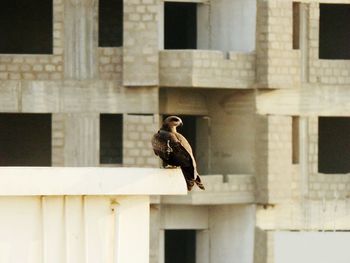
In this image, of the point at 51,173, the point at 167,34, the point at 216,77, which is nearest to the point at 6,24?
the point at 167,34

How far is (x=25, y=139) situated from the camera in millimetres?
31562

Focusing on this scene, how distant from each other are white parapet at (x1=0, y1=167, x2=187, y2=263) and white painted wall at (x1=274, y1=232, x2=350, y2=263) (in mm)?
15978

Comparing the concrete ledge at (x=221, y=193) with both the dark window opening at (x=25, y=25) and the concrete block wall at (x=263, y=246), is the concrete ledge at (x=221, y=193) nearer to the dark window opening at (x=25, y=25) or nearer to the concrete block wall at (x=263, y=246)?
the concrete block wall at (x=263, y=246)

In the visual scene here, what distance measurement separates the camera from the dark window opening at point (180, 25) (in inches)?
1200

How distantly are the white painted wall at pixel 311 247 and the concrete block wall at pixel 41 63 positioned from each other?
5.07m

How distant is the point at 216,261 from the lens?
29.2 meters

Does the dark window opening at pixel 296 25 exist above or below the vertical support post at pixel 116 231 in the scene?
above

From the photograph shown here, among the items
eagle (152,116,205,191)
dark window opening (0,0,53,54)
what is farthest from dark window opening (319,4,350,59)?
eagle (152,116,205,191)

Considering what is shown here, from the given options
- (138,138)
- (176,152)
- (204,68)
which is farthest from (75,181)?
(204,68)

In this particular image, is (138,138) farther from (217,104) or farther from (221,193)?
(217,104)

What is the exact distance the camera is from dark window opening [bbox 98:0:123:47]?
3045 cm

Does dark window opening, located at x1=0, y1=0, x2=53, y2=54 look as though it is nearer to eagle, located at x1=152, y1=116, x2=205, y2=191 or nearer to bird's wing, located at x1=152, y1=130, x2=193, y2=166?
eagle, located at x1=152, y1=116, x2=205, y2=191

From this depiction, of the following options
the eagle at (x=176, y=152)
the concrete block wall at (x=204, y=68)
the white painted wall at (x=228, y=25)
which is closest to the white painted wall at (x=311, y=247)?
the concrete block wall at (x=204, y=68)

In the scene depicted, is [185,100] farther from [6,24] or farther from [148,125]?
[6,24]
